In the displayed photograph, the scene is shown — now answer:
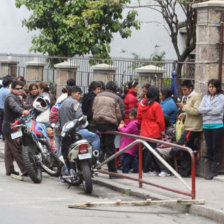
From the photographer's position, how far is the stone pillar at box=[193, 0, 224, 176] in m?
12.6

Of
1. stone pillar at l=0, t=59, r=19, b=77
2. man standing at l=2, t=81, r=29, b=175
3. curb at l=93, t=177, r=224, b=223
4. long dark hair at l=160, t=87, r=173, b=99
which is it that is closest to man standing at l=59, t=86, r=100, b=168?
man standing at l=2, t=81, r=29, b=175

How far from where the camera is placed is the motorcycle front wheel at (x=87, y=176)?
A: 1096cm

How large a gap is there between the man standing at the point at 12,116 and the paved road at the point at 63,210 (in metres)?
1.24

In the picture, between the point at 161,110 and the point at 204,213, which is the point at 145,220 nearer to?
the point at 204,213

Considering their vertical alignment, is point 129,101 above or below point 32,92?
below

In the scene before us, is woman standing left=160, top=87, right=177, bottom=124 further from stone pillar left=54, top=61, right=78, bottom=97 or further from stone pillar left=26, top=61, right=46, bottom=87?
stone pillar left=26, top=61, right=46, bottom=87

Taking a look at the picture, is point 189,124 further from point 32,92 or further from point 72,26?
point 72,26

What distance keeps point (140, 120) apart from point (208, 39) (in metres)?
1.89

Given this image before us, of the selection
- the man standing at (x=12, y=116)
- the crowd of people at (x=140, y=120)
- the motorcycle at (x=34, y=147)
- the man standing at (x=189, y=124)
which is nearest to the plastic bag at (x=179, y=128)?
the crowd of people at (x=140, y=120)

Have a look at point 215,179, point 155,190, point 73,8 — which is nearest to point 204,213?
point 155,190

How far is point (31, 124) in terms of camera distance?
12820 mm

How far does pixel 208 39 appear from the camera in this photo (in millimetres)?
12664

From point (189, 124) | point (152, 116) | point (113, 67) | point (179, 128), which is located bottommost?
point (179, 128)

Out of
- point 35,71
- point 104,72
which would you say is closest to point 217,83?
point 104,72
